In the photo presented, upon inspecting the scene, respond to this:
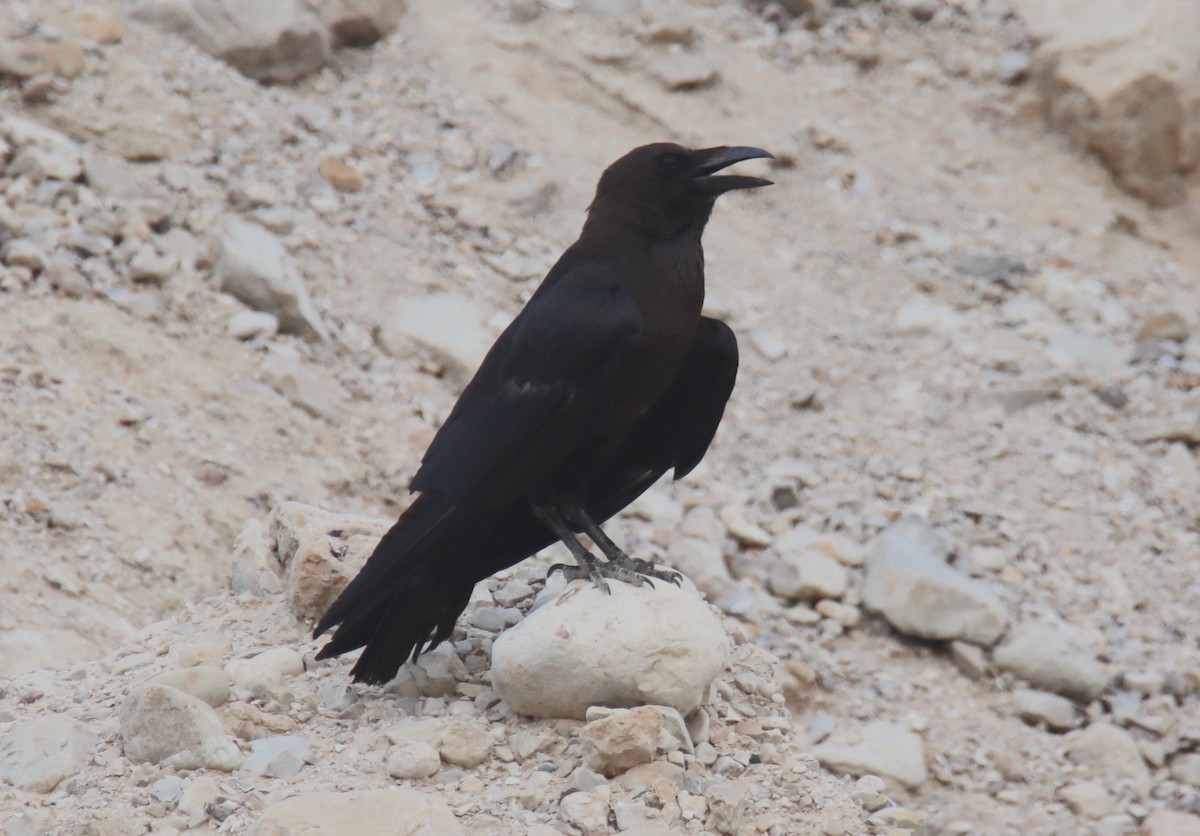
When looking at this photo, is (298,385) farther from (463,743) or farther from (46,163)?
(463,743)

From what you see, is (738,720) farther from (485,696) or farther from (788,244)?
(788,244)

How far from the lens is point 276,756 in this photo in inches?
162

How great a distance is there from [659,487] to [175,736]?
4.16 m

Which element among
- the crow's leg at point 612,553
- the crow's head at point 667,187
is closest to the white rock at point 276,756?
the crow's leg at point 612,553

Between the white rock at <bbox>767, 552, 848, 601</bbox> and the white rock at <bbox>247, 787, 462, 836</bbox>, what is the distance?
382 cm

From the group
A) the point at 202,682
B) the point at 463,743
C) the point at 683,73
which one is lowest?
the point at 683,73

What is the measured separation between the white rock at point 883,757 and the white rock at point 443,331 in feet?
9.19

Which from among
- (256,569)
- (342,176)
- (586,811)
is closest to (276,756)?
(586,811)

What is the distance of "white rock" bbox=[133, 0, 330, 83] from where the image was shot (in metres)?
9.11

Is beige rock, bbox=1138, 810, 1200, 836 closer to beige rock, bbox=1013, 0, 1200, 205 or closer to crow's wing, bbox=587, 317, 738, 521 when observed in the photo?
crow's wing, bbox=587, 317, 738, 521

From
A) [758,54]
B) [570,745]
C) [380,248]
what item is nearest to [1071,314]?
[758,54]

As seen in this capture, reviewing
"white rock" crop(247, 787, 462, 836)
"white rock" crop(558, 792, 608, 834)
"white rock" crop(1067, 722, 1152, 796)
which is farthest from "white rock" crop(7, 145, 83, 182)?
"white rock" crop(1067, 722, 1152, 796)

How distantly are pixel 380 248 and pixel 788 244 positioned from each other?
2792mm

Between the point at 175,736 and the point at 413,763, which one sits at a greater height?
the point at 413,763
